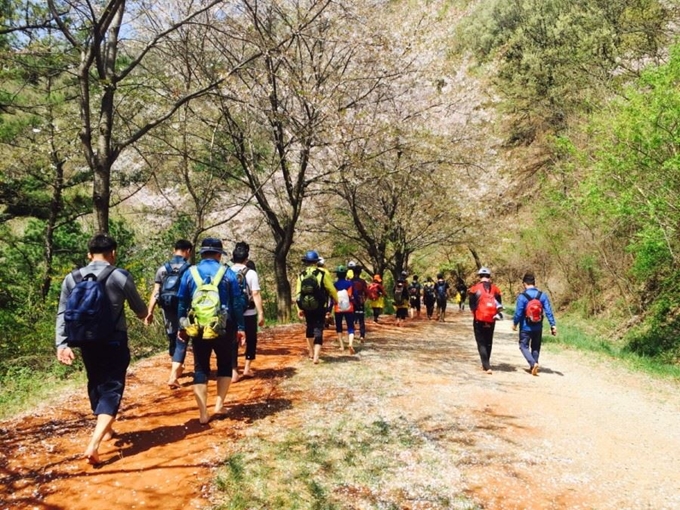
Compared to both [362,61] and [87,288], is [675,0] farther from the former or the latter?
[87,288]

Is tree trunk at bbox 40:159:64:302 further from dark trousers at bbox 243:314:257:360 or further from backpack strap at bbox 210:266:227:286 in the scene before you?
backpack strap at bbox 210:266:227:286

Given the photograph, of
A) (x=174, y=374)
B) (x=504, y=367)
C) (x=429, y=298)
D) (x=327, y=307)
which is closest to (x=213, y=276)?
(x=174, y=374)

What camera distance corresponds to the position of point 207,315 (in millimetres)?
4594

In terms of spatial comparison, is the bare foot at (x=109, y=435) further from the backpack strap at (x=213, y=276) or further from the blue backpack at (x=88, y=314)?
the backpack strap at (x=213, y=276)

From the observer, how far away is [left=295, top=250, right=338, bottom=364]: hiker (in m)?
7.52

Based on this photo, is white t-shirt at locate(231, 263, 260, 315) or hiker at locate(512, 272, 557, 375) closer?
white t-shirt at locate(231, 263, 260, 315)

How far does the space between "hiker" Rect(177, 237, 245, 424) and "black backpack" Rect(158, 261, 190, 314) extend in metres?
1.07

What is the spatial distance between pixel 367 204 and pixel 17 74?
14049 millimetres

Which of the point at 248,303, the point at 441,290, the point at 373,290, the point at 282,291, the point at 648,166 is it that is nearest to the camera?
the point at 248,303

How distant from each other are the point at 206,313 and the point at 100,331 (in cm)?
99

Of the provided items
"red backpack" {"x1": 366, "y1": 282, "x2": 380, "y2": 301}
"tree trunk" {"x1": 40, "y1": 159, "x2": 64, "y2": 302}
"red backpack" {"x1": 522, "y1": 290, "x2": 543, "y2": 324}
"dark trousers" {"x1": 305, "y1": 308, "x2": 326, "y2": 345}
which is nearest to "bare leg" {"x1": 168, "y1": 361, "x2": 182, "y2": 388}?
"dark trousers" {"x1": 305, "y1": 308, "x2": 326, "y2": 345}

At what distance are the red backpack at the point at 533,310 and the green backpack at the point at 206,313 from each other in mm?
6221

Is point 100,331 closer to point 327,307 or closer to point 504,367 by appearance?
point 327,307

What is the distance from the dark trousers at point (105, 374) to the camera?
4035 millimetres
